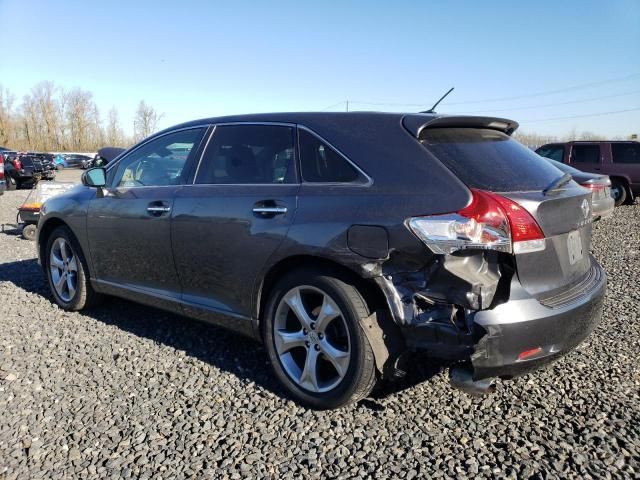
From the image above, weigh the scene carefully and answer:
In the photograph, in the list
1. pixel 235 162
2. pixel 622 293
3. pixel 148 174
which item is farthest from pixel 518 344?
pixel 622 293

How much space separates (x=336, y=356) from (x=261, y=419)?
55 cm

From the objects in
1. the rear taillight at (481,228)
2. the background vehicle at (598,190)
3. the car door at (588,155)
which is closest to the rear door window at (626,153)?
the car door at (588,155)

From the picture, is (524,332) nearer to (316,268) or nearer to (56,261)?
(316,268)

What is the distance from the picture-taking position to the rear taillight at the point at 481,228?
8.17ft

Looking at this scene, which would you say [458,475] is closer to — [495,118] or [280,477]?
[280,477]

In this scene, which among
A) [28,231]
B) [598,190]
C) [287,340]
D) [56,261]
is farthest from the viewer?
[598,190]

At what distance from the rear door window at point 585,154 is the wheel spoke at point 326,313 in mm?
14706

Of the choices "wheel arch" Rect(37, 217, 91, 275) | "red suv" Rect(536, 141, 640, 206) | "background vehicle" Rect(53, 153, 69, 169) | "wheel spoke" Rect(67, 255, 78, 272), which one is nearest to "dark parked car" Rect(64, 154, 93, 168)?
"background vehicle" Rect(53, 153, 69, 169)

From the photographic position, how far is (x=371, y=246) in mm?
2707

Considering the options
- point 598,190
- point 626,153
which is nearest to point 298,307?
point 598,190

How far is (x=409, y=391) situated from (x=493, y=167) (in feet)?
4.70

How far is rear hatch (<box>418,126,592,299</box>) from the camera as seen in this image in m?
2.62

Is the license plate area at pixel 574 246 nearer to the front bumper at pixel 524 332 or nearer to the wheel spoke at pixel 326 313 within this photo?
the front bumper at pixel 524 332

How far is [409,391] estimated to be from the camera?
3.22 m
